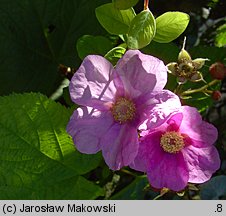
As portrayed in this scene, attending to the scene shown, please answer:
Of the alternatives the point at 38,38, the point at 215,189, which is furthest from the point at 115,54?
the point at 215,189

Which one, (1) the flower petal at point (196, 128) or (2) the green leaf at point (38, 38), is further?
(2) the green leaf at point (38, 38)

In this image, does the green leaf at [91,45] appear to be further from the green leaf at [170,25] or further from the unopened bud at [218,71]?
the unopened bud at [218,71]

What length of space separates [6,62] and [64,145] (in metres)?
0.23

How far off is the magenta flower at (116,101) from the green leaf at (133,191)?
27 cm

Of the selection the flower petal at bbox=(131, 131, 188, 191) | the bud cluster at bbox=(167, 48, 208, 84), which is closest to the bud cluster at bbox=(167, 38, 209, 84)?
the bud cluster at bbox=(167, 48, 208, 84)

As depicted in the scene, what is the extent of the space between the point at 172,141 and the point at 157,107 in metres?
0.09

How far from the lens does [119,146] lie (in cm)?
88

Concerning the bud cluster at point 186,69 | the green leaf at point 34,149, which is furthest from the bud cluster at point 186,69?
the green leaf at point 34,149

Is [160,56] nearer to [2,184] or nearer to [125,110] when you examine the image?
[125,110]

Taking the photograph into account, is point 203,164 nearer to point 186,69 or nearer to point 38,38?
point 186,69

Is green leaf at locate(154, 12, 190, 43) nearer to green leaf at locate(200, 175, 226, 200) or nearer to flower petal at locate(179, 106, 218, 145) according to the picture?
flower petal at locate(179, 106, 218, 145)

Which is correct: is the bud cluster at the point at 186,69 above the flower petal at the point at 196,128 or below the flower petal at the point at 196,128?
above

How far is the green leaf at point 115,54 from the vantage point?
921mm

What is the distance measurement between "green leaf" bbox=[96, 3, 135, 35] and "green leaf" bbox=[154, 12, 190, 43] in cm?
5
